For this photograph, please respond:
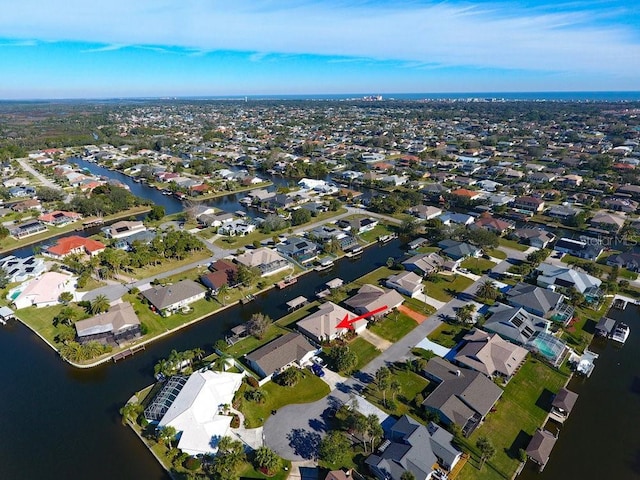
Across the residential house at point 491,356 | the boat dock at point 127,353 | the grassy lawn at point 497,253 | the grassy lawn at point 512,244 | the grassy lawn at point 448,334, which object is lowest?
the boat dock at point 127,353

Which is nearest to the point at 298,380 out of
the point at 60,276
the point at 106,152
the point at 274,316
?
the point at 274,316

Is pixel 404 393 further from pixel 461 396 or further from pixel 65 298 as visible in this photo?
pixel 65 298

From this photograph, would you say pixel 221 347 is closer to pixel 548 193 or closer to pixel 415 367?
pixel 415 367

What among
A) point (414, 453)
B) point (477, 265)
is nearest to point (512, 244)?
point (477, 265)

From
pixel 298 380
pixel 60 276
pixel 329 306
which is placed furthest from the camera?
pixel 60 276

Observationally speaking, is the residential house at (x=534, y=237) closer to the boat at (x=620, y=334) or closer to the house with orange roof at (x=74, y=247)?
the boat at (x=620, y=334)

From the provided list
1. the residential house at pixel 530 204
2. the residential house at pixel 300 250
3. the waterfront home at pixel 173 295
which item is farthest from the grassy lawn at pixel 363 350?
the residential house at pixel 530 204

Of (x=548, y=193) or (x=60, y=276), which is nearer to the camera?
(x=60, y=276)
